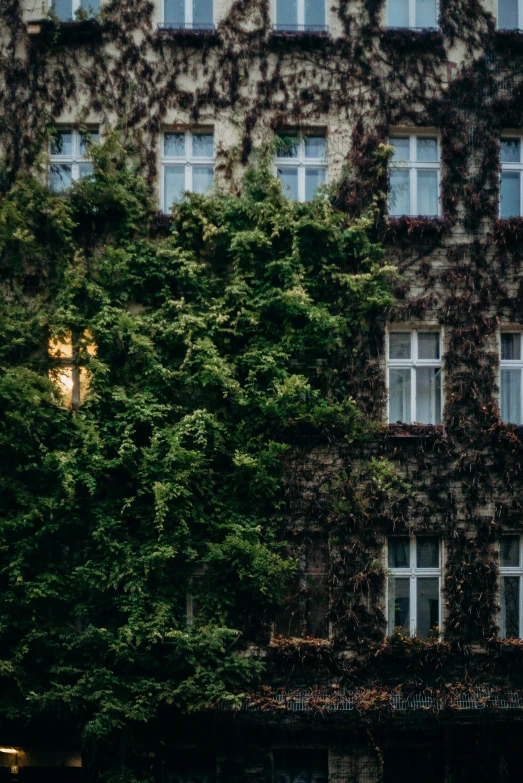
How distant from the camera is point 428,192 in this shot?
15.1 metres

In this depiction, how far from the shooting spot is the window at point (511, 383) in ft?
48.5

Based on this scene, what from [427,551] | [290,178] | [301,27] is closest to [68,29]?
[301,27]

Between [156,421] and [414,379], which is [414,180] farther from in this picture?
[156,421]

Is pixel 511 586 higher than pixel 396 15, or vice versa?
pixel 396 15

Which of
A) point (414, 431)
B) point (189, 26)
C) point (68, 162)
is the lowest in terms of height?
point (414, 431)

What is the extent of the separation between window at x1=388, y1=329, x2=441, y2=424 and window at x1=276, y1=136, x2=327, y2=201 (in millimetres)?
2971

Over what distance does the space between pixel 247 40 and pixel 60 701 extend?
11061 mm

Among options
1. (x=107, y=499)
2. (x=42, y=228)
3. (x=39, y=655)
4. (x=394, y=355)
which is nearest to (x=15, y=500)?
(x=107, y=499)

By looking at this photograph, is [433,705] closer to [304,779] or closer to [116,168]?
[304,779]

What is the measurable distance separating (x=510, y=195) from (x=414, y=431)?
4477 millimetres

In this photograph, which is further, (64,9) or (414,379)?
(64,9)

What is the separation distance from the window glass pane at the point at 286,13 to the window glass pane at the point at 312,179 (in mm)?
2544

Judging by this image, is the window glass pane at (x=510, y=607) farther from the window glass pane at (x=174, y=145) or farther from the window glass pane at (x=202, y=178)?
the window glass pane at (x=174, y=145)

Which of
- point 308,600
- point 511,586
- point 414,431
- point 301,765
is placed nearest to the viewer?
point 301,765
